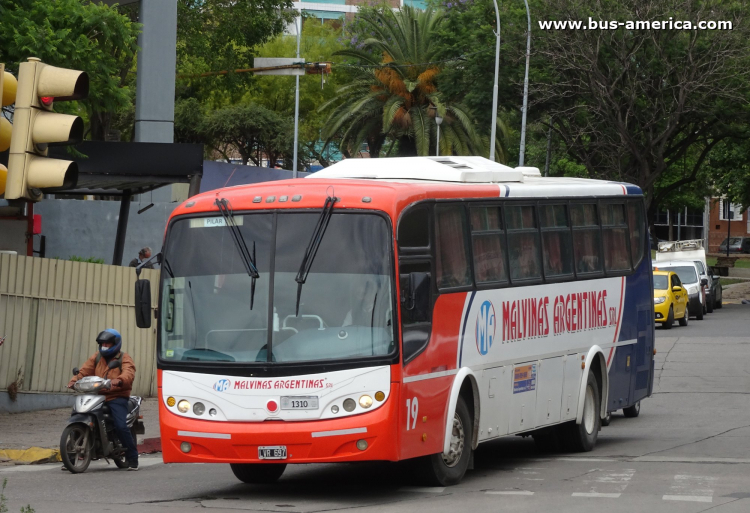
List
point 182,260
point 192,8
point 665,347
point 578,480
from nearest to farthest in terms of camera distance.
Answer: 1. point 182,260
2. point 578,480
3. point 665,347
4. point 192,8

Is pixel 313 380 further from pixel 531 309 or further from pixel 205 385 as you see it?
pixel 531 309

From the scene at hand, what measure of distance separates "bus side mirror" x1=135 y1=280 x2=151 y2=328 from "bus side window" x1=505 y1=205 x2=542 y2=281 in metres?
3.73

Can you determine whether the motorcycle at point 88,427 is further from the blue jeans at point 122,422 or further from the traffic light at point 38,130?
the traffic light at point 38,130

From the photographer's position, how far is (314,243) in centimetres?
1019

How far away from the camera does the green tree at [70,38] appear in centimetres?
1636

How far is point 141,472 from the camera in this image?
12.6 m

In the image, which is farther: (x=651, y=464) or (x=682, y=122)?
(x=682, y=122)

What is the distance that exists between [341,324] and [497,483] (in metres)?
2.41

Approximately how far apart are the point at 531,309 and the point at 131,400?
4252 mm

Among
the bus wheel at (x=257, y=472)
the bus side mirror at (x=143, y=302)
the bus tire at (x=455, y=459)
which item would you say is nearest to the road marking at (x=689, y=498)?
the bus tire at (x=455, y=459)

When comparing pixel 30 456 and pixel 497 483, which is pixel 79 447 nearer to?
pixel 30 456

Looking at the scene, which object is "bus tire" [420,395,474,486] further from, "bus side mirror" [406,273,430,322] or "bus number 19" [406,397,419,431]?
"bus side mirror" [406,273,430,322]

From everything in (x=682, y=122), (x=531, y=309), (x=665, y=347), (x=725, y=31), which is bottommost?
(x=665, y=347)

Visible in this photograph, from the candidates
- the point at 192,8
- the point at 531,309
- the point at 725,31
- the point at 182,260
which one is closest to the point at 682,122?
the point at 725,31
